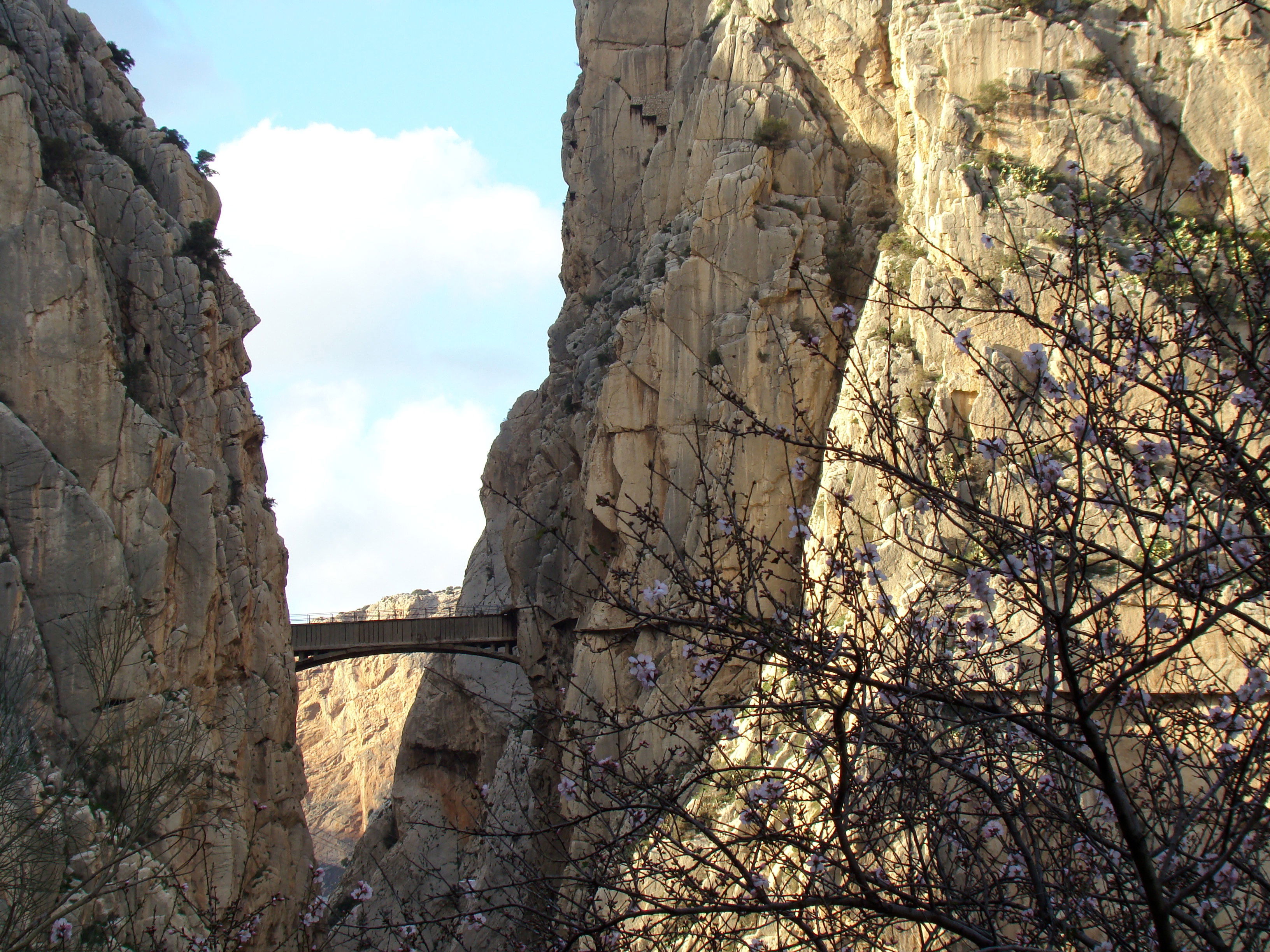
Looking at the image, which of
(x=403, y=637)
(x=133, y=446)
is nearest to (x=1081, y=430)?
(x=133, y=446)

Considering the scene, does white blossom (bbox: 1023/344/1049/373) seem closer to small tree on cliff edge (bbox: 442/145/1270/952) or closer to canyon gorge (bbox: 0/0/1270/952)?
small tree on cliff edge (bbox: 442/145/1270/952)

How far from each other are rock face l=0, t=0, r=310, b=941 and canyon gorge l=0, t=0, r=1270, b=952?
Answer: 0.06m

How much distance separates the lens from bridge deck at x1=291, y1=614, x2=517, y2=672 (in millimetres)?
28531

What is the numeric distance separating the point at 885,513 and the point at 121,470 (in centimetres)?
1501

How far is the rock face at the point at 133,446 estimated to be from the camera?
64.0 feet

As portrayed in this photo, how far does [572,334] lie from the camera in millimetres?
31734

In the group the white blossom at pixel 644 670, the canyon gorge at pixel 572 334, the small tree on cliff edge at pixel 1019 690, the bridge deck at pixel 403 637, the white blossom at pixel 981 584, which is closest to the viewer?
the white blossom at pixel 981 584

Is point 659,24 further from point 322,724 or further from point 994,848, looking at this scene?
point 322,724

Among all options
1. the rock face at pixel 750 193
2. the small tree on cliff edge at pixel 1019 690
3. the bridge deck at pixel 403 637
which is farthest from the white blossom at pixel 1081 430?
the bridge deck at pixel 403 637

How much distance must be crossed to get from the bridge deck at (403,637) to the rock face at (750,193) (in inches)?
44.6

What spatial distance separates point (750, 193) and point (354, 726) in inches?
1876

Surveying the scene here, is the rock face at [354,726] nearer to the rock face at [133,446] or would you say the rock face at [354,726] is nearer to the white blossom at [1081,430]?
the rock face at [133,446]

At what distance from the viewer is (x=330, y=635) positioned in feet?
95.6

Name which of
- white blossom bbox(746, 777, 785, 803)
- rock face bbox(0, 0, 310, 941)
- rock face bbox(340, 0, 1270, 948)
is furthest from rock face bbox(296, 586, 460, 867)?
white blossom bbox(746, 777, 785, 803)
